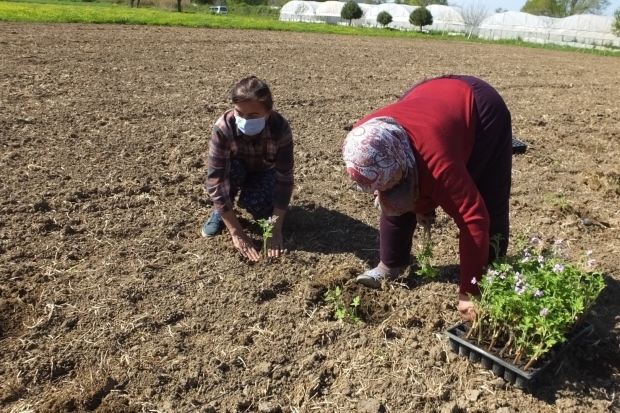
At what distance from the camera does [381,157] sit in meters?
2.10

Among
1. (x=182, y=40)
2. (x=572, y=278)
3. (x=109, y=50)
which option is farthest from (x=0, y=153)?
(x=182, y=40)

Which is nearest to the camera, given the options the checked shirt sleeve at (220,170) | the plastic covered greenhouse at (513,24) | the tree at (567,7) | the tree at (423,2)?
the checked shirt sleeve at (220,170)

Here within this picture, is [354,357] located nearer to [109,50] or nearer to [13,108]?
[13,108]

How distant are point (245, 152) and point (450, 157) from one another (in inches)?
69.2

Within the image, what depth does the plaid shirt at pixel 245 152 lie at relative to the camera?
339 centimetres

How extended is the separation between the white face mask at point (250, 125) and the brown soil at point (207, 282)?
2.57 ft

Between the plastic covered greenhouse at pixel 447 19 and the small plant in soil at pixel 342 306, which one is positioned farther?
the plastic covered greenhouse at pixel 447 19

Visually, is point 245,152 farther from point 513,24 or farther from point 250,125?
point 513,24

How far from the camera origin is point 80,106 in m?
6.43

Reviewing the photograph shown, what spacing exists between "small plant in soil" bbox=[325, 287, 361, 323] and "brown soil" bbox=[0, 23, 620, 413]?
2.3 inches

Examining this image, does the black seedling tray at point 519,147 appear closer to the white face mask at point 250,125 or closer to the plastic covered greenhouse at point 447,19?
the white face mask at point 250,125

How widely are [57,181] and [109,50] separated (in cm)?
782

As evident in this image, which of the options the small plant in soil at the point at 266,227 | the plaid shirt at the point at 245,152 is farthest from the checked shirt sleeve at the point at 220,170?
the small plant in soil at the point at 266,227

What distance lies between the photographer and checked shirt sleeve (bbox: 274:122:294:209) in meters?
3.52
